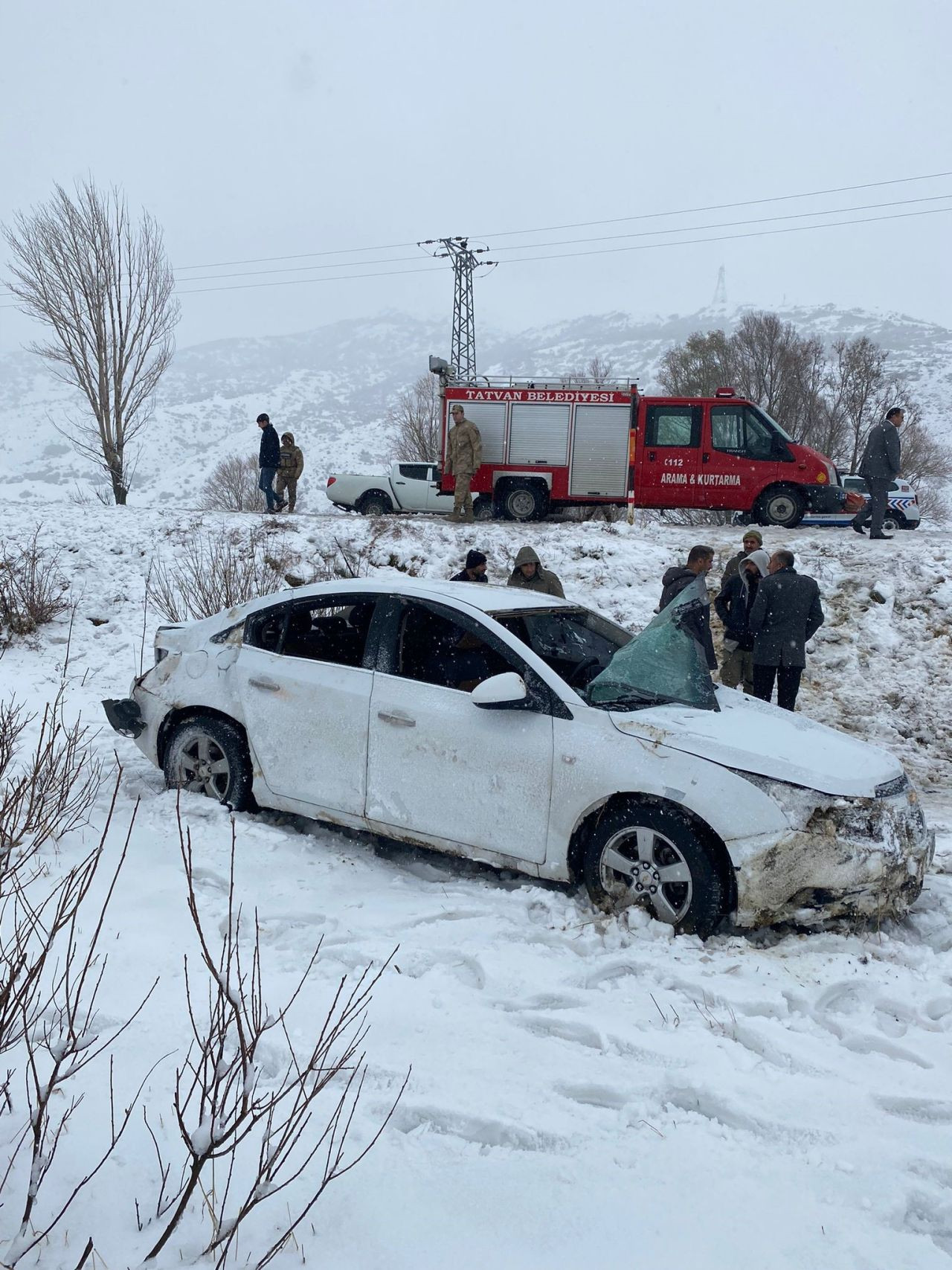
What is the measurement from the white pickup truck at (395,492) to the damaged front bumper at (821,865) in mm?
15432

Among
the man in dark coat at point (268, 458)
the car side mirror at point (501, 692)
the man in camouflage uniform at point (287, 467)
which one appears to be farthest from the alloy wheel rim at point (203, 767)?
the man in camouflage uniform at point (287, 467)

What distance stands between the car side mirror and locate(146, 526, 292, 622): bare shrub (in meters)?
3.33

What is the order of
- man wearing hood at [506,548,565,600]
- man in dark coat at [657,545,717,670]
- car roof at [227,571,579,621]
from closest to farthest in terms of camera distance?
car roof at [227,571,579,621] < man in dark coat at [657,545,717,670] < man wearing hood at [506,548,565,600]

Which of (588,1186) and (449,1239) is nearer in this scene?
(449,1239)

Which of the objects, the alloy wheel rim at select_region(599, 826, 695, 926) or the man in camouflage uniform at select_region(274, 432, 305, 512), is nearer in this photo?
the alloy wheel rim at select_region(599, 826, 695, 926)

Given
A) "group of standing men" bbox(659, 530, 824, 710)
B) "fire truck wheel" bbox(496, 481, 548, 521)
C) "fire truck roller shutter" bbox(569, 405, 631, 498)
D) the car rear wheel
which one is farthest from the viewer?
the car rear wheel

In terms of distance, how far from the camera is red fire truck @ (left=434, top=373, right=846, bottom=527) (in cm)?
1449

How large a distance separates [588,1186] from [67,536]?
12.6 meters

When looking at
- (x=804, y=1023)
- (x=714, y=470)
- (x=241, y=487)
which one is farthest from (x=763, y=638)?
(x=241, y=487)

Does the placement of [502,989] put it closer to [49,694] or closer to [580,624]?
[580,624]

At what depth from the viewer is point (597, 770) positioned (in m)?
3.78

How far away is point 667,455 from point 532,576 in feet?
29.3

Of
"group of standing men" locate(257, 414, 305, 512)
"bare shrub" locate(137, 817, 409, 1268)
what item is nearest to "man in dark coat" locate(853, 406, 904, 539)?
"group of standing men" locate(257, 414, 305, 512)

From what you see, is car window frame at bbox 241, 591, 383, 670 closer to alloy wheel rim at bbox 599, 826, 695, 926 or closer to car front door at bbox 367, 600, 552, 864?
car front door at bbox 367, 600, 552, 864
